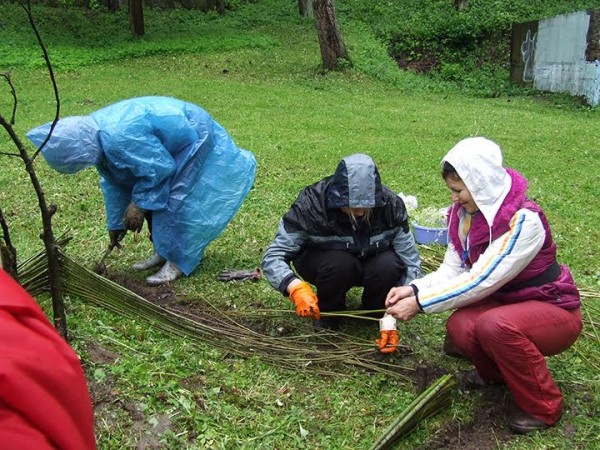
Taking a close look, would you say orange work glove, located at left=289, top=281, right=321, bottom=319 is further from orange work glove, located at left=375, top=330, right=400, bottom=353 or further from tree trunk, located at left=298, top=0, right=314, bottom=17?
tree trunk, located at left=298, top=0, right=314, bottom=17

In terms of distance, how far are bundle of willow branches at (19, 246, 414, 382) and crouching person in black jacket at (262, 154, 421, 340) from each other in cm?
20

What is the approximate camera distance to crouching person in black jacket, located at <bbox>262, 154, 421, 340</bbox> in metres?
3.18

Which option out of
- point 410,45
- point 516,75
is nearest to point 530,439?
point 516,75

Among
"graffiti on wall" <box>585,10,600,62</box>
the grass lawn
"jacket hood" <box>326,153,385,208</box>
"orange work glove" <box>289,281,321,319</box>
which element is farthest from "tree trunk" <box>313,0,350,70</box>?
"orange work glove" <box>289,281,321,319</box>

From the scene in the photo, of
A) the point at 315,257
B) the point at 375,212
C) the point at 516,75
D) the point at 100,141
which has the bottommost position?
the point at 516,75

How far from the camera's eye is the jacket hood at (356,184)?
2.99 metres

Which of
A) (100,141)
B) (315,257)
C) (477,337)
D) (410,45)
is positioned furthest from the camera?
(410,45)

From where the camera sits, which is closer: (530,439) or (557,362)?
(530,439)

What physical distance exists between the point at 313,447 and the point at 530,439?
0.85 m

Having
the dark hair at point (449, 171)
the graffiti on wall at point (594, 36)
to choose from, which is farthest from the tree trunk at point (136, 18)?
the dark hair at point (449, 171)

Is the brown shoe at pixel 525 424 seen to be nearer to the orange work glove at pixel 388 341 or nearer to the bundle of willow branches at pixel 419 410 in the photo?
the bundle of willow branches at pixel 419 410

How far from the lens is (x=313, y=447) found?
2.60 metres

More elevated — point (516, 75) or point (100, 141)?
point (100, 141)

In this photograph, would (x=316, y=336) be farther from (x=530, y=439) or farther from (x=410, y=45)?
(x=410, y=45)
